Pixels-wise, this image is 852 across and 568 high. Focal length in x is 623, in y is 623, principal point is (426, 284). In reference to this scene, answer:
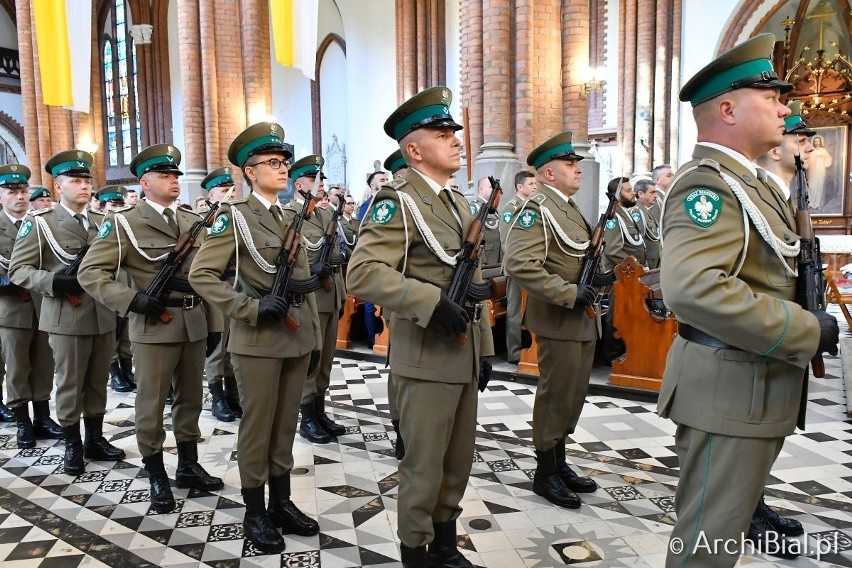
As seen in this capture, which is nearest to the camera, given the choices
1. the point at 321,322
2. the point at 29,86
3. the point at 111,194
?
the point at 321,322

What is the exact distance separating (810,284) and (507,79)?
6773 millimetres

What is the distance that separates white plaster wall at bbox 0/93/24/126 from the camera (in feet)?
78.2

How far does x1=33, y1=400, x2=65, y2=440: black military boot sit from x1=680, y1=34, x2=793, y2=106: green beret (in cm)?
499

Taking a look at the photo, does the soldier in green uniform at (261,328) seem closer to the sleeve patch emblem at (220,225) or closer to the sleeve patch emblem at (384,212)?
the sleeve patch emblem at (220,225)

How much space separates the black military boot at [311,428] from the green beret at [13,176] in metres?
2.94

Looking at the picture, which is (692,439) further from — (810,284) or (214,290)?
A: (214,290)

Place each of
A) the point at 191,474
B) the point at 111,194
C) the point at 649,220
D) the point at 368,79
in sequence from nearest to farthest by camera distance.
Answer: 1. the point at 191,474
2. the point at 111,194
3. the point at 649,220
4. the point at 368,79

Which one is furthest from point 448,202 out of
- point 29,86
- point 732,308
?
point 29,86

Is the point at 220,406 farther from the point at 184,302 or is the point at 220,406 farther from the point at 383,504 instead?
the point at 383,504

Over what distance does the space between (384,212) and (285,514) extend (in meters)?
1.73

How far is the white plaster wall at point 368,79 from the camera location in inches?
663

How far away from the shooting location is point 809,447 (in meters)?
4.31

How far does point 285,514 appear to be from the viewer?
10.5 feet

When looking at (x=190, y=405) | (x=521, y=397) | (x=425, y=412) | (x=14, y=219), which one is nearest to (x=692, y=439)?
(x=425, y=412)
